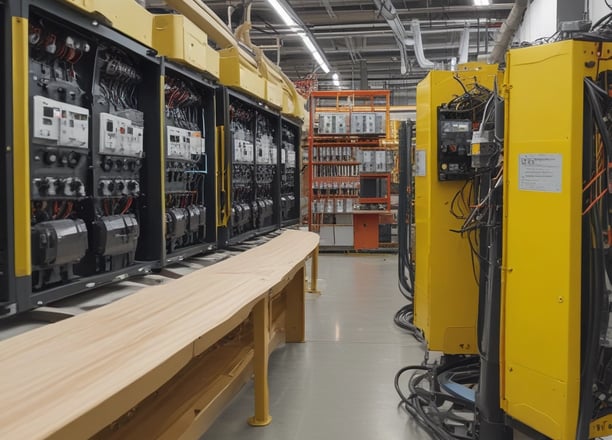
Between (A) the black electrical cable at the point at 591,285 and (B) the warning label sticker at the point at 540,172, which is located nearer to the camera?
(A) the black electrical cable at the point at 591,285

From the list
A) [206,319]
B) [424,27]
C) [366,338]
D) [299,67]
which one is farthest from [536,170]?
[299,67]

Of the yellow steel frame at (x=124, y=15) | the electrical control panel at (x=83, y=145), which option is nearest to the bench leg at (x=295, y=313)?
the electrical control panel at (x=83, y=145)

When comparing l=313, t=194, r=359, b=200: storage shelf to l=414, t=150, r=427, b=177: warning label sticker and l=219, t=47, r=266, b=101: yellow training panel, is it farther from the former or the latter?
l=414, t=150, r=427, b=177: warning label sticker

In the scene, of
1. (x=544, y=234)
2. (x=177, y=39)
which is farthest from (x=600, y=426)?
(x=177, y=39)

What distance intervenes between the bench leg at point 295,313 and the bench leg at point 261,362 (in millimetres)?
1774

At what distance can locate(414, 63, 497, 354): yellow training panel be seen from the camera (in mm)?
4227

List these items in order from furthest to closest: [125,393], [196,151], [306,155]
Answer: [306,155] < [196,151] < [125,393]

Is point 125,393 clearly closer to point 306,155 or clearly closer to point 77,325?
point 77,325

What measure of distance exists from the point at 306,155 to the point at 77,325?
10617mm

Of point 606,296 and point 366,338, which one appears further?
point 366,338

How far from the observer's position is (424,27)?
1164 centimetres

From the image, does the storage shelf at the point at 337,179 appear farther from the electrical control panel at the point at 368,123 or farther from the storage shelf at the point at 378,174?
the electrical control panel at the point at 368,123

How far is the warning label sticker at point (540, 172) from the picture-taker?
255 cm

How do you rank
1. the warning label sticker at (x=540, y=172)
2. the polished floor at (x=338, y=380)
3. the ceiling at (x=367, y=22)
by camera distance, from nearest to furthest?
the warning label sticker at (x=540, y=172) → the polished floor at (x=338, y=380) → the ceiling at (x=367, y=22)
